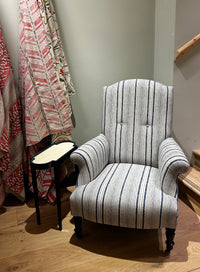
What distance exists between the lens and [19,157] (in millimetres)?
1797

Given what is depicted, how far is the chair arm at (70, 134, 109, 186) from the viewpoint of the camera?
139 cm

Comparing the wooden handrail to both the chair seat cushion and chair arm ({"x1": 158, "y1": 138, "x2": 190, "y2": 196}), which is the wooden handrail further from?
the chair seat cushion

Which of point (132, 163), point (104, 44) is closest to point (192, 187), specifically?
point (132, 163)

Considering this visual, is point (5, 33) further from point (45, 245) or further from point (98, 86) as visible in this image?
point (45, 245)

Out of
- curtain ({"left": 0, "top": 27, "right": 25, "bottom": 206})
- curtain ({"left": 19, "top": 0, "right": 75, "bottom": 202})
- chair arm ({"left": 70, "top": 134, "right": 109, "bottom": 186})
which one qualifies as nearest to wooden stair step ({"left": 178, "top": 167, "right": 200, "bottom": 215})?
chair arm ({"left": 70, "top": 134, "right": 109, "bottom": 186})

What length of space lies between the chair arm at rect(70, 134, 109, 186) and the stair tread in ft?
2.34

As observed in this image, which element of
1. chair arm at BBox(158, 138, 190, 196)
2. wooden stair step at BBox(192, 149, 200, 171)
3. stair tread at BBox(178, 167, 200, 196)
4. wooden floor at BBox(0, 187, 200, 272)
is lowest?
wooden floor at BBox(0, 187, 200, 272)

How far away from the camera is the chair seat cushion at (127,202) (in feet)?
3.95

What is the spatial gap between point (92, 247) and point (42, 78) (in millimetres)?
1226

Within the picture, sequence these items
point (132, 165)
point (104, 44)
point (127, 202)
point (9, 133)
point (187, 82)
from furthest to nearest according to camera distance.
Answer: point (104, 44) → point (187, 82) → point (9, 133) → point (132, 165) → point (127, 202)

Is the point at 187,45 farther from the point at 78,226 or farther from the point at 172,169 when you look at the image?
the point at 78,226

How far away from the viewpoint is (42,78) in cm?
167

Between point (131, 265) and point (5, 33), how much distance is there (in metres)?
1.83

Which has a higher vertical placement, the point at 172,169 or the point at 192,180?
the point at 172,169
